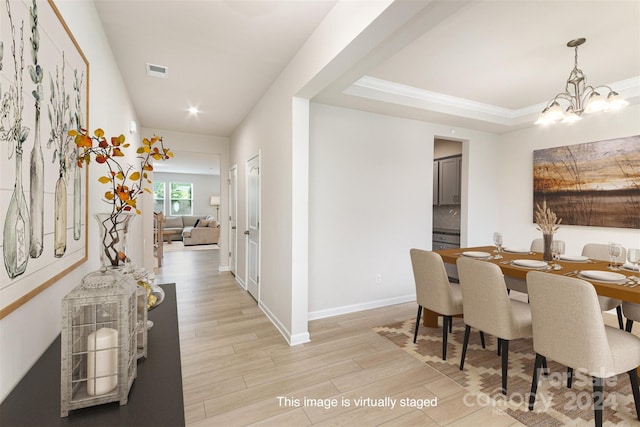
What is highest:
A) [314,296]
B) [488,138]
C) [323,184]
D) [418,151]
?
[488,138]

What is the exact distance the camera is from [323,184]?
353 cm

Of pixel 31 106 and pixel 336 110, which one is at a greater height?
pixel 336 110

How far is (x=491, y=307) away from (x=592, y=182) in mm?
3006

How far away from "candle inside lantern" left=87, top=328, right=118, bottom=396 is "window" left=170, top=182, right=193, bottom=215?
41.6 ft

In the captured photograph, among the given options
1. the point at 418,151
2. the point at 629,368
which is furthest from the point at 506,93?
the point at 629,368

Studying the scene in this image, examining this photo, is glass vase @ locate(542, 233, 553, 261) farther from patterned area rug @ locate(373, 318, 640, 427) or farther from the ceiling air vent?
the ceiling air vent

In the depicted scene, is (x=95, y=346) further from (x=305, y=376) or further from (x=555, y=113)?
(x=555, y=113)

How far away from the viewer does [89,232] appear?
1.66 metres

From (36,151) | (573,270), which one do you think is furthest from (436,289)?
(36,151)

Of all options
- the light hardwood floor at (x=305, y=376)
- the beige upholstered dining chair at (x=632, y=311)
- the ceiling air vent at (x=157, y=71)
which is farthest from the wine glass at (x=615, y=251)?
the ceiling air vent at (x=157, y=71)

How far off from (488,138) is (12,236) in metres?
5.53

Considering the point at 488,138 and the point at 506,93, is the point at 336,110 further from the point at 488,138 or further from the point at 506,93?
the point at 488,138

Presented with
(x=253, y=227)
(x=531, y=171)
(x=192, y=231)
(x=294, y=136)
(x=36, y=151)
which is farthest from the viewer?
(x=192, y=231)

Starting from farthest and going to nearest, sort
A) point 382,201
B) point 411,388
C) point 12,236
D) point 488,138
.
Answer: point 488,138, point 382,201, point 411,388, point 12,236
